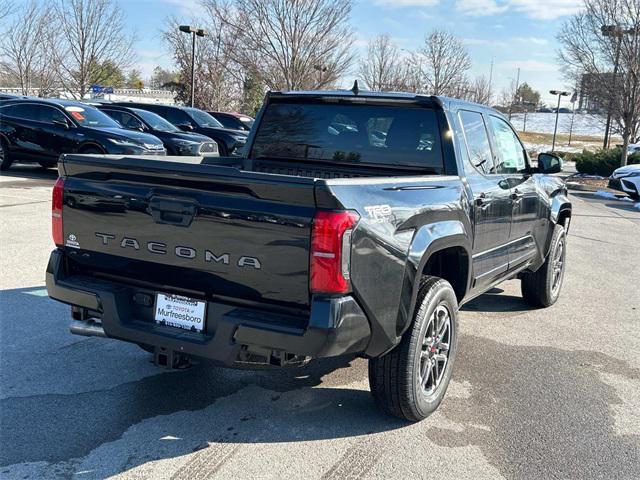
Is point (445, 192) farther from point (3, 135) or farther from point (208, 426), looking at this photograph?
point (3, 135)

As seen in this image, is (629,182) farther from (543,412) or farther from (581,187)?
(543,412)

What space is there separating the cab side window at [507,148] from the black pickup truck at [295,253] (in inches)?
29.7

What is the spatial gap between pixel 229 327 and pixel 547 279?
4283 millimetres

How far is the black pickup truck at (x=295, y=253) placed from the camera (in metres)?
2.95

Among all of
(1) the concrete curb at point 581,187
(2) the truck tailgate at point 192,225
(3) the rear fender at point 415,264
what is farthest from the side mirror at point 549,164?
(1) the concrete curb at point 581,187

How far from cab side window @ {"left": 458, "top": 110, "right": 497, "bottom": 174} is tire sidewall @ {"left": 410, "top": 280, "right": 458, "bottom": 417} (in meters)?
1.19

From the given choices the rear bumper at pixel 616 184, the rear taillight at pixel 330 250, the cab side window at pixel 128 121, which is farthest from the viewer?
Result: the rear bumper at pixel 616 184

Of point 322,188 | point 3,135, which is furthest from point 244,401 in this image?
point 3,135

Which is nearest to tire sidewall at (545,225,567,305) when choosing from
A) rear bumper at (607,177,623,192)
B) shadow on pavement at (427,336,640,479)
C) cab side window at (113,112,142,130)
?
shadow on pavement at (427,336,640,479)

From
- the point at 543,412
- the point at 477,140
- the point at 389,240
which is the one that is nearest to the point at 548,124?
the point at 477,140

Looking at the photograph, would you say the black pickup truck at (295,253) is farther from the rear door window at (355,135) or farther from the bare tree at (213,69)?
the bare tree at (213,69)

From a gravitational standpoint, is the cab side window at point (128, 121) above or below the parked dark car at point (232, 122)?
below

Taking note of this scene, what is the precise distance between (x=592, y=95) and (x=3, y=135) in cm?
1965

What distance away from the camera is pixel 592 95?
23.2 m
